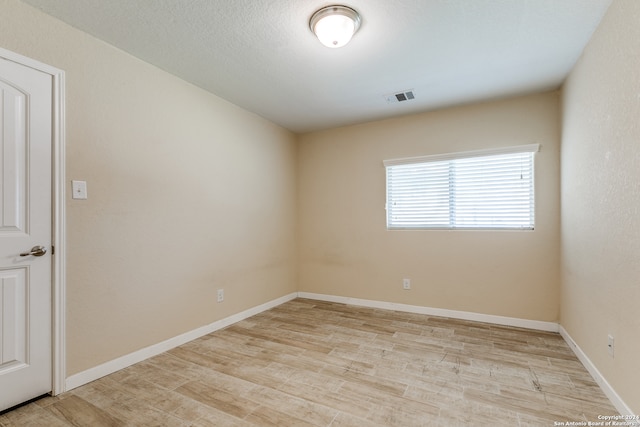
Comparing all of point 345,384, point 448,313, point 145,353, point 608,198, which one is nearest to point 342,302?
point 448,313

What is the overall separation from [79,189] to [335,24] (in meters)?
2.08

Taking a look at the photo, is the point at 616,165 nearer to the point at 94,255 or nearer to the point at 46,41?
the point at 94,255

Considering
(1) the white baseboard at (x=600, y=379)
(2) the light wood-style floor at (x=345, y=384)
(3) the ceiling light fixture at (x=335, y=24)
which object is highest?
(3) the ceiling light fixture at (x=335, y=24)

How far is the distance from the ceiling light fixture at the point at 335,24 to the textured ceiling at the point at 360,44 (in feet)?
0.17

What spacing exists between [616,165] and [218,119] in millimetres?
3290

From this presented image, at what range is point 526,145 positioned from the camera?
3.10 meters

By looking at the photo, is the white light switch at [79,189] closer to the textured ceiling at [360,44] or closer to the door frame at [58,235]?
the door frame at [58,235]

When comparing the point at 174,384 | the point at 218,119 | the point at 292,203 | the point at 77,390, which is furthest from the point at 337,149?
the point at 77,390

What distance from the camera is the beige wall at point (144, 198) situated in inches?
79.5

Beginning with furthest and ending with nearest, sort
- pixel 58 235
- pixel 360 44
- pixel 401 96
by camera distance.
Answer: pixel 401 96 < pixel 360 44 < pixel 58 235

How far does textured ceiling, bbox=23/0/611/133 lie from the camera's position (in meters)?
1.86

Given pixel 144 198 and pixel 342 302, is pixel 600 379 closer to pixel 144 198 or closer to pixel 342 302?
pixel 342 302

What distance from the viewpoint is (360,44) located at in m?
2.24

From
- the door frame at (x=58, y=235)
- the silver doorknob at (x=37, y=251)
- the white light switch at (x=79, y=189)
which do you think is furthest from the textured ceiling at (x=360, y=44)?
the silver doorknob at (x=37, y=251)
